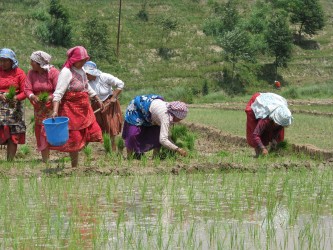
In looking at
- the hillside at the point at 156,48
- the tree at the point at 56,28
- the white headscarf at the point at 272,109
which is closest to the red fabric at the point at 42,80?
the white headscarf at the point at 272,109

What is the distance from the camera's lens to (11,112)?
28.0ft

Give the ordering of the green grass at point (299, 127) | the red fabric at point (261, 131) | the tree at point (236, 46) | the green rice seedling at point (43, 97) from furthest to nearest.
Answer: the tree at point (236, 46) → the green grass at point (299, 127) → the red fabric at point (261, 131) → the green rice seedling at point (43, 97)

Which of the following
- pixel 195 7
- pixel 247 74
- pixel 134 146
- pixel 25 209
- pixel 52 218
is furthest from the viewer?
pixel 195 7

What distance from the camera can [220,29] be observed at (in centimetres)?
4812

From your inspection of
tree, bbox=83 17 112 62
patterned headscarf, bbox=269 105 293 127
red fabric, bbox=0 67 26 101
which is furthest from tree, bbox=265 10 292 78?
red fabric, bbox=0 67 26 101

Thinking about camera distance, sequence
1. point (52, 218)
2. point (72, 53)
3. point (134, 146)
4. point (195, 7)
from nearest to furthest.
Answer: point (52, 218)
point (72, 53)
point (134, 146)
point (195, 7)

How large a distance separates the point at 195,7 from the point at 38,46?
678 inches

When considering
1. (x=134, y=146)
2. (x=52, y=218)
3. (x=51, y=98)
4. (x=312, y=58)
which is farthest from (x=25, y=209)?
(x=312, y=58)

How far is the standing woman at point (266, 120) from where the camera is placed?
8.67 metres

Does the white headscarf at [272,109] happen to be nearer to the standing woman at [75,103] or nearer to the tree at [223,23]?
the standing woman at [75,103]

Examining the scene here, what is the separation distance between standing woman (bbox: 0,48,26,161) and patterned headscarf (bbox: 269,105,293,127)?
2.92 metres

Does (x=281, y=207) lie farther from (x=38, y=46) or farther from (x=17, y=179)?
(x=38, y=46)

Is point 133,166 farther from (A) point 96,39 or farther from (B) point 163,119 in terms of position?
(A) point 96,39

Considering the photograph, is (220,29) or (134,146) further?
(220,29)
